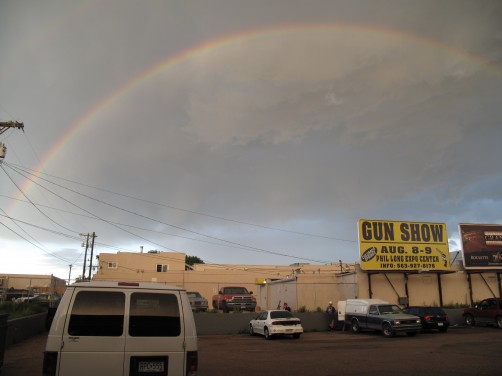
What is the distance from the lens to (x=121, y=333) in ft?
18.5

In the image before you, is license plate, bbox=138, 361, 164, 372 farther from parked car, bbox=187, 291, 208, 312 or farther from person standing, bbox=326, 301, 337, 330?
parked car, bbox=187, 291, 208, 312

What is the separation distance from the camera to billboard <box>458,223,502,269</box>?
111 ft

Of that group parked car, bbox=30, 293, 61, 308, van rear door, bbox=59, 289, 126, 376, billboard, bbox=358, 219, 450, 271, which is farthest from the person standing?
van rear door, bbox=59, 289, 126, 376

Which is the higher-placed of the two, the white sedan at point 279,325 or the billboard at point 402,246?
the billboard at point 402,246

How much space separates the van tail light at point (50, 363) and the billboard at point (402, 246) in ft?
93.9

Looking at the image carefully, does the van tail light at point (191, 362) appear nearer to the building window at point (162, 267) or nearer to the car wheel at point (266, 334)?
the car wheel at point (266, 334)

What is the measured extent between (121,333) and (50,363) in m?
0.88

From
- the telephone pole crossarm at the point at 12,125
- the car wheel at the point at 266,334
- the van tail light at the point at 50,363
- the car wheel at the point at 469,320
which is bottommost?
the car wheel at the point at 266,334

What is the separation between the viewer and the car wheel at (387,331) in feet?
70.5

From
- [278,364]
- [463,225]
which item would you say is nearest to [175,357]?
[278,364]

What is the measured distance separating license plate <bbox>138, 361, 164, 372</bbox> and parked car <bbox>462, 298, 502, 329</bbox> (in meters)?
25.8

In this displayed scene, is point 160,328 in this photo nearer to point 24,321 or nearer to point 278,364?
point 278,364

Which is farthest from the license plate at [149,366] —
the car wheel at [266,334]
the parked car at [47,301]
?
the parked car at [47,301]

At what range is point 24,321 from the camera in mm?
20016
